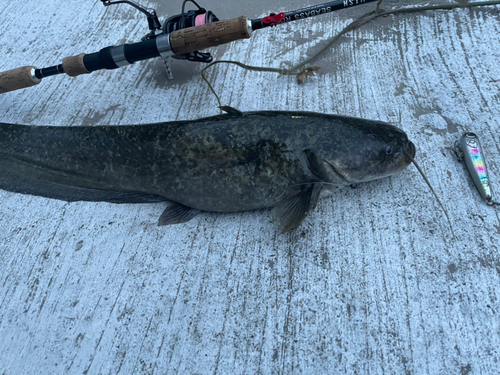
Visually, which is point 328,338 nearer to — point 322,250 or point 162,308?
point 322,250

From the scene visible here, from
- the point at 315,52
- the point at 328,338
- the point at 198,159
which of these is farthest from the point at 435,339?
the point at 315,52

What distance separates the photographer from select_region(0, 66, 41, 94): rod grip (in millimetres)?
2814

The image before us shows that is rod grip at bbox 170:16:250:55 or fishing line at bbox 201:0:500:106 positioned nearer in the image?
rod grip at bbox 170:16:250:55

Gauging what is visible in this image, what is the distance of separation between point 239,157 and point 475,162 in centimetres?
144

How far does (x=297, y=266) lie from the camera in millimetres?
2021

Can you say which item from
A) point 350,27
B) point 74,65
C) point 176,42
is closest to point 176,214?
point 176,42

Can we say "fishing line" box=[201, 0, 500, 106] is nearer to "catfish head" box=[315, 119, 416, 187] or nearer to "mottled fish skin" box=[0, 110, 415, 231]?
"mottled fish skin" box=[0, 110, 415, 231]

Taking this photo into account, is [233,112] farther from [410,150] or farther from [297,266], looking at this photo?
[410,150]

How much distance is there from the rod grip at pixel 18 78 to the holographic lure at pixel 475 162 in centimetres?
316

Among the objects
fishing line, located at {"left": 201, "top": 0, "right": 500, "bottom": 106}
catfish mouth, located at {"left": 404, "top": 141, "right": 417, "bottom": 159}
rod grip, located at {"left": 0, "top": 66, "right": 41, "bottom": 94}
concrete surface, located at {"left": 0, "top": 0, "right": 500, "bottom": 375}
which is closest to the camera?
concrete surface, located at {"left": 0, "top": 0, "right": 500, "bottom": 375}

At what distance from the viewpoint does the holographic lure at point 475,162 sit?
2.11m

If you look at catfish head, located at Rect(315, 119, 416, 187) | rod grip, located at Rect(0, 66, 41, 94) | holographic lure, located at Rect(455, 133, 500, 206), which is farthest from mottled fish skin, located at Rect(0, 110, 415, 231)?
rod grip, located at Rect(0, 66, 41, 94)

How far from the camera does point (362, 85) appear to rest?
2.88 meters

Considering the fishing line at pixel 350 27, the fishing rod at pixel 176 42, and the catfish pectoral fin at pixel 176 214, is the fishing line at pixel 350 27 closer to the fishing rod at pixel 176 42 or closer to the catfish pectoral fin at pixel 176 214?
the fishing rod at pixel 176 42
